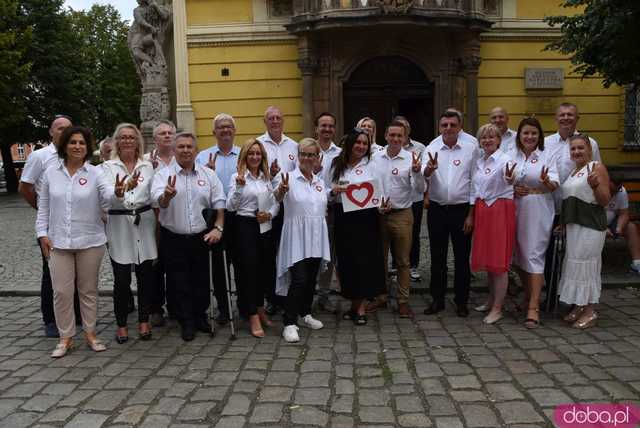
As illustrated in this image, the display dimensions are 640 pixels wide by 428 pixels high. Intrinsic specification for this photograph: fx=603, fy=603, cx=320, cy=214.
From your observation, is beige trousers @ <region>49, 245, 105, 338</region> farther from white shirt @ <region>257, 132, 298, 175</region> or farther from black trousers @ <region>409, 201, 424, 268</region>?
black trousers @ <region>409, 201, 424, 268</region>

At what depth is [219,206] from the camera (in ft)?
19.0

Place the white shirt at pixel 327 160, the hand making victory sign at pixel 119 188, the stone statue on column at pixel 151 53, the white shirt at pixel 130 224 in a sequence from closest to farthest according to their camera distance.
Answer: the hand making victory sign at pixel 119 188 < the white shirt at pixel 130 224 < the white shirt at pixel 327 160 < the stone statue on column at pixel 151 53

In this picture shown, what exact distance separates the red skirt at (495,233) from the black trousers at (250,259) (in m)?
2.10

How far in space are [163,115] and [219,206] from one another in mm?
9527

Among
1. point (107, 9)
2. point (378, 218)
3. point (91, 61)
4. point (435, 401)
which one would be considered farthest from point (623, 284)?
point (107, 9)

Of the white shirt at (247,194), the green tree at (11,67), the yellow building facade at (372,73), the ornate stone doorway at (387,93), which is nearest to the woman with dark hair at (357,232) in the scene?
the white shirt at (247,194)

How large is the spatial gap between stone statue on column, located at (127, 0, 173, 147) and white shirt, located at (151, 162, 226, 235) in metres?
8.97


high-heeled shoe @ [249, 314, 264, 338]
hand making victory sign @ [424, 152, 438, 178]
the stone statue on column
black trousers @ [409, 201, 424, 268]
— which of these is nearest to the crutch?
high-heeled shoe @ [249, 314, 264, 338]

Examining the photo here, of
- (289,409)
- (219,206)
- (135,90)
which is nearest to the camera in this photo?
(289,409)

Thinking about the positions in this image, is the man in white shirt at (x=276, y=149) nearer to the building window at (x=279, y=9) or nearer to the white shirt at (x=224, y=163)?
the white shirt at (x=224, y=163)

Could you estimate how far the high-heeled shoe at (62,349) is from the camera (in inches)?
210

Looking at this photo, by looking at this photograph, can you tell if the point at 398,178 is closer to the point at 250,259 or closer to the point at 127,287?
the point at 250,259

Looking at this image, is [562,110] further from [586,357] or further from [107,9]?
[107,9]

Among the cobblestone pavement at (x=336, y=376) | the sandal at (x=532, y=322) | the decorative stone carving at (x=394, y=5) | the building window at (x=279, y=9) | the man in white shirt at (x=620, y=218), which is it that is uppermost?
the building window at (x=279, y=9)
